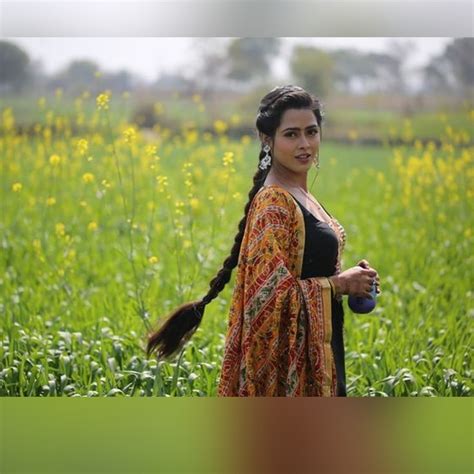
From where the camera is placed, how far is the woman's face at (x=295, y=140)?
2.78 meters

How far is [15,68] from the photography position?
10.1 metres

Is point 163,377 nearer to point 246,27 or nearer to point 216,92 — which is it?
point 246,27

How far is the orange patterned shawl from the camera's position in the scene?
268 cm

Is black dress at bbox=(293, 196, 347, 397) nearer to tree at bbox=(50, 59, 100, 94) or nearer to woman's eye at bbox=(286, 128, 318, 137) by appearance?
woman's eye at bbox=(286, 128, 318, 137)

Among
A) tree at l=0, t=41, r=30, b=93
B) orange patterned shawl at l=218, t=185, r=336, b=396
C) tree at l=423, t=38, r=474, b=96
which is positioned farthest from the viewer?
tree at l=423, t=38, r=474, b=96

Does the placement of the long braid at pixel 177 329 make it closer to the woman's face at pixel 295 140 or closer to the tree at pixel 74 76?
the woman's face at pixel 295 140

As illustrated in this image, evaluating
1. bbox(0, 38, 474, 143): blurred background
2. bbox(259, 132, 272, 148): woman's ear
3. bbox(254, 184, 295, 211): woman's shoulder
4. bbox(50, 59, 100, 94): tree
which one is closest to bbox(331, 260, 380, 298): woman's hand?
bbox(254, 184, 295, 211): woman's shoulder

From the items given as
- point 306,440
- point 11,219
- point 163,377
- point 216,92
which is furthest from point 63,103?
point 306,440

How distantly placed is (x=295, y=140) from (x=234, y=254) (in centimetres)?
47

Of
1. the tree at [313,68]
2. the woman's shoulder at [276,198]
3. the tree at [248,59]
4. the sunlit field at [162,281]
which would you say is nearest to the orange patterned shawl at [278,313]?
the woman's shoulder at [276,198]

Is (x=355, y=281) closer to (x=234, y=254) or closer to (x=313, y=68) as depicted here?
(x=234, y=254)

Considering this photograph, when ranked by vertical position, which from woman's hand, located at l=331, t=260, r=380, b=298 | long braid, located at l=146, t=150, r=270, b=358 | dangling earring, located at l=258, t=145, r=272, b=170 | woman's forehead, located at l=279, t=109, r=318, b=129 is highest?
woman's forehead, located at l=279, t=109, r=318, b=129

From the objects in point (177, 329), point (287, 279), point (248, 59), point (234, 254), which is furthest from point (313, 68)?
point (287, 279)

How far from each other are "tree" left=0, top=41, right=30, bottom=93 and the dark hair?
6.53 m
